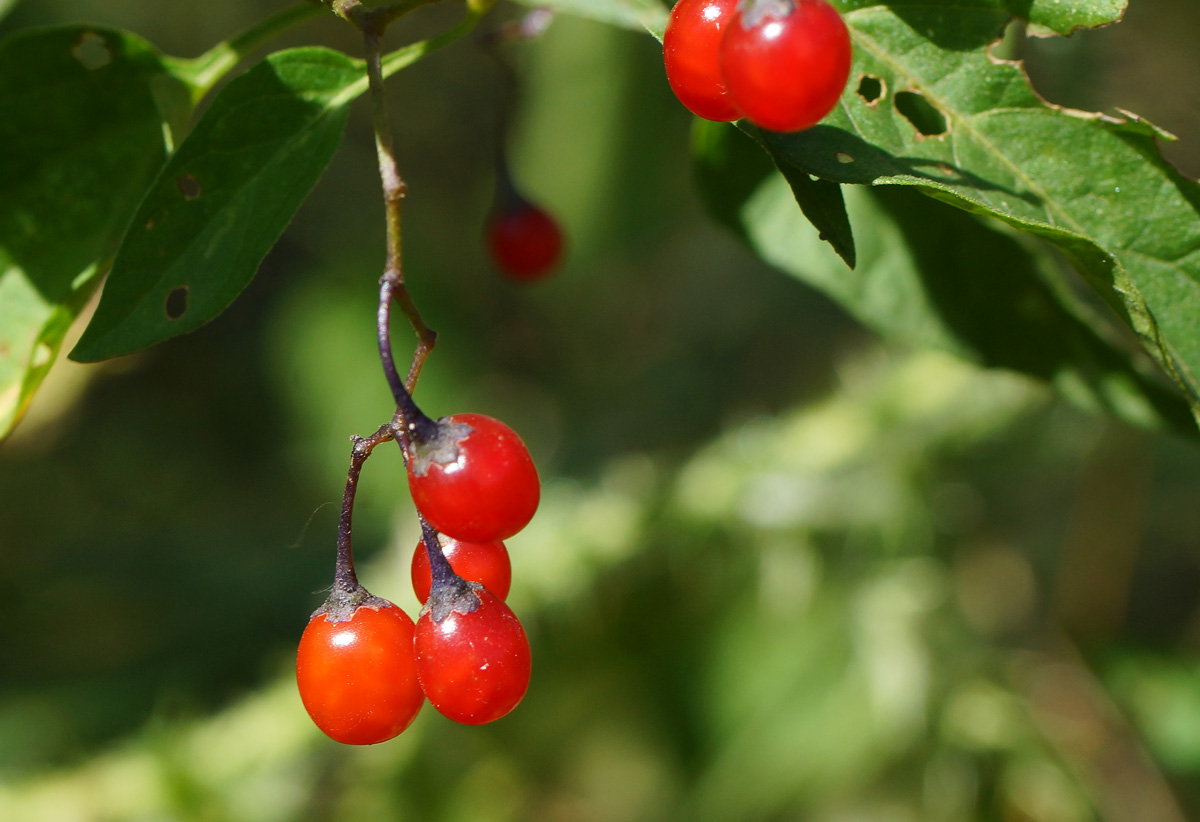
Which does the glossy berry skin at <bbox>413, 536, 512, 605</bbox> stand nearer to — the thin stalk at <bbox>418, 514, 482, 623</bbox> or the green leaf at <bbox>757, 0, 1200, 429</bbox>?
the thin stalk at <bbox>418, 514, 482, 623</bbox>

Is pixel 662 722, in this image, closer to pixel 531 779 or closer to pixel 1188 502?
pixel 531 779

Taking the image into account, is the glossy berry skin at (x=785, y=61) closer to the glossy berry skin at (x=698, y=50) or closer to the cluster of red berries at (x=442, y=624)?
the glossy berry skin at (x=698, y=50)

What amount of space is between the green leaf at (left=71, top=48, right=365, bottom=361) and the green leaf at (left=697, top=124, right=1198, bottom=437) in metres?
0.39

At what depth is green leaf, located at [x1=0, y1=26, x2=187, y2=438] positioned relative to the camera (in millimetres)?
Result: 916

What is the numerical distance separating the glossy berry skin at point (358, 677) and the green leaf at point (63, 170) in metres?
0.40

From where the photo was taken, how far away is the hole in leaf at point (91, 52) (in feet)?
2.97

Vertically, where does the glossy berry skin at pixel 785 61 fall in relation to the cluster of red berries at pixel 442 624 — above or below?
above

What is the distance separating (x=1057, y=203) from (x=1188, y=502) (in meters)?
2.32

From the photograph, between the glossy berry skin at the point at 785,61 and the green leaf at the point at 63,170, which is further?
the green leaf at the point at 63,170

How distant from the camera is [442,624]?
70 centimetres

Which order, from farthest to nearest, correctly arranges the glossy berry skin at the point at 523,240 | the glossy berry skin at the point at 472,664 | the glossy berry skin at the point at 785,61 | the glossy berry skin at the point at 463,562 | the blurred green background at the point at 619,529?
1. the blurred green background at the point at 619,529
2. the glossy berry skin at the point at 523,240
3. the glossy berry skin at the point at 463,562
4. the glossy berry skin at the point at 472,664
5. the glossy berry skin at the point at 785,61

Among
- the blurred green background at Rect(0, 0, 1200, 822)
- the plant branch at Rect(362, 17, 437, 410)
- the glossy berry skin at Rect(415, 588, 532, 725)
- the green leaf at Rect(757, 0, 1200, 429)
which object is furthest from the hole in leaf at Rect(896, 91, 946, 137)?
the blurred green background at Rect(0, 0, 1200, 822)

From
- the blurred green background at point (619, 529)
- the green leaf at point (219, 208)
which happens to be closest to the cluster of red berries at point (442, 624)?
the green leaf at point (219, 208)

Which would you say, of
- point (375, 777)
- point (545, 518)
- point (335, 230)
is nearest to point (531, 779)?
point (375, 777)
